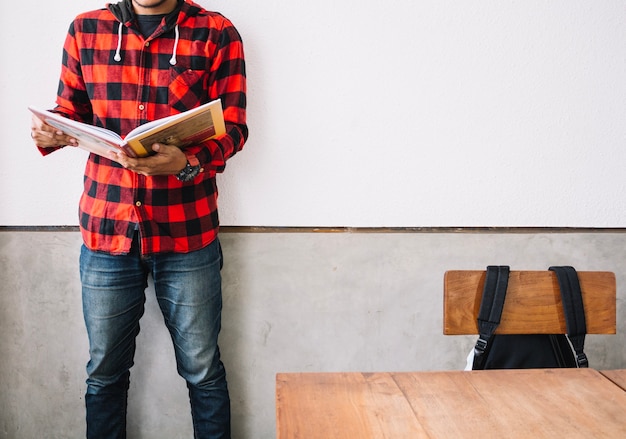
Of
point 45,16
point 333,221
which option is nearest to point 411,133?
point 333,221

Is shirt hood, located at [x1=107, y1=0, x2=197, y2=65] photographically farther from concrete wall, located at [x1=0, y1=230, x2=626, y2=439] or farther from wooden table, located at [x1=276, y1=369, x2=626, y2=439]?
wooden table, located at [x1=276, y1=369, x2=626, y2=439]

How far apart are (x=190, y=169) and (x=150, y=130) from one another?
28cm

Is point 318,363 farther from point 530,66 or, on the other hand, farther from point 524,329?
point 530,66

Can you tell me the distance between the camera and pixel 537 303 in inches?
55.3

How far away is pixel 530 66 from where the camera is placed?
2.03m

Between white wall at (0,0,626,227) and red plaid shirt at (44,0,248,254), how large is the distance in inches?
10.8

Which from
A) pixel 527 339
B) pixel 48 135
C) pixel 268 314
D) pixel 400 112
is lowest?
pixel 268 314

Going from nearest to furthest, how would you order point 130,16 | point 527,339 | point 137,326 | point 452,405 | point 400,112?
point 452,405, point 527,339, point 130,16, point 137,326, point 400,112

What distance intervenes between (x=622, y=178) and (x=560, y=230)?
31cm

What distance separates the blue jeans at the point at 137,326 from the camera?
1721mm

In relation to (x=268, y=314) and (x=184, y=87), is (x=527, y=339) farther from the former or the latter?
(x=184, y=87)

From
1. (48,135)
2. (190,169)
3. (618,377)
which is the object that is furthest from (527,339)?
(48,135)

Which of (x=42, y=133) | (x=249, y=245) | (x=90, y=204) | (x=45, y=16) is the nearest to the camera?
(x=42, y=133)

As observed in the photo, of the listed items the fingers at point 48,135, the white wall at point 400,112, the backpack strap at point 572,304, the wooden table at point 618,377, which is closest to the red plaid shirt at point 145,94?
the fingers at point 48,135
